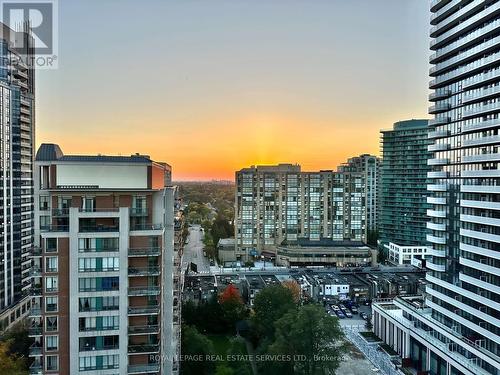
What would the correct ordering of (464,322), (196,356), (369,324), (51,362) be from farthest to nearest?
(369,324) < (464,322) < (196,356) < (51,362)

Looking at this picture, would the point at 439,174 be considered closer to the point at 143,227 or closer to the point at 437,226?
the point at 437,226

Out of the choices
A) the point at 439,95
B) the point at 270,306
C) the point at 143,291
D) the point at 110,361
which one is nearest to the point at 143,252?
the point at 143,291

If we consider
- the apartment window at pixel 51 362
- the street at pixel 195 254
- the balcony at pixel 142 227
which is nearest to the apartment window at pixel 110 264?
the balcony at pixel 142 227

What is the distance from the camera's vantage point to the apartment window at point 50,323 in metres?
17.6

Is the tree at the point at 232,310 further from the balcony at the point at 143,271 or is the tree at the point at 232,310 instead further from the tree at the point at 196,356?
the balcony at the point at 143,271

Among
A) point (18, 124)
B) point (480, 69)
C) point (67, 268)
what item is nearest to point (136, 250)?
point (67, 268)

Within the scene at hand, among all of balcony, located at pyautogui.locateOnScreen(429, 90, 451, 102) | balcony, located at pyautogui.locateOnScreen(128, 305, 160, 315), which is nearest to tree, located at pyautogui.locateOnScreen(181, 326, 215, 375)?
balcony, located at pyautogui.locateOnScreen(128, 305, 160, 315)

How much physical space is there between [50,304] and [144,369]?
509 cm

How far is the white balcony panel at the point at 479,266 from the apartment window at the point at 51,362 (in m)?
24.2

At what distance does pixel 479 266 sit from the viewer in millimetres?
26250

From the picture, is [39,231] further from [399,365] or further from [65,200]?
[399,365]

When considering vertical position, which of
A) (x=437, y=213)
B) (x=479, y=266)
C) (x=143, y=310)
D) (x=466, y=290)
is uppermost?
(x=437, y=213)

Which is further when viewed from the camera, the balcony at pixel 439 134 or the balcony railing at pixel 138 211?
the balcony at pixel 439 134

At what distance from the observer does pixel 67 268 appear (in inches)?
695
